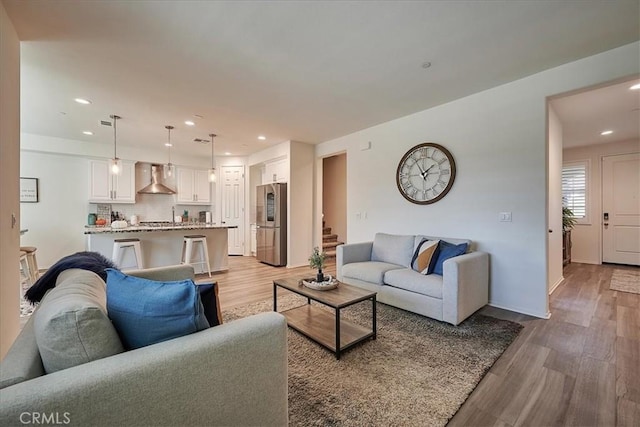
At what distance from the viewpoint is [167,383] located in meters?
0.92

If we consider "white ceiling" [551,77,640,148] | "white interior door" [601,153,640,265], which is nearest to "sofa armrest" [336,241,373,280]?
"white ceiling" [551,77,640,148]

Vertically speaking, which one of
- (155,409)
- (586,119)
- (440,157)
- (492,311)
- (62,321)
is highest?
(586,119)

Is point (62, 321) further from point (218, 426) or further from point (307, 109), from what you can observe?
point (307, 109)

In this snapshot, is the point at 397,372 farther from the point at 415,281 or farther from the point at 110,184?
the point at 110,184

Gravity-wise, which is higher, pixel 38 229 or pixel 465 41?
pixel 465 41

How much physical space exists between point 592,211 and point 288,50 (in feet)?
23.0

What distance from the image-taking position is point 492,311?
3043mm

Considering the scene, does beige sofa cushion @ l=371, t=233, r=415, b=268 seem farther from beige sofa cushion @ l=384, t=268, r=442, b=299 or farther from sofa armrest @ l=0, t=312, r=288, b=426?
sofa armrest @ l=0, t=312, r=288, b=426

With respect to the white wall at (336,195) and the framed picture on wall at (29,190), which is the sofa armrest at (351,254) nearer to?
the white wall at (336,195)

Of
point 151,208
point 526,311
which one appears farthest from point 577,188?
point 151,208

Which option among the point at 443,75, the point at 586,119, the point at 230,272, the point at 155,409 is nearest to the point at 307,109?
the point at 443,75

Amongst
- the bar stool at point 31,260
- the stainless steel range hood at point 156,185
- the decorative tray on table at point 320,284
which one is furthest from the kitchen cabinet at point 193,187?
the decorative tray on table at point 320,284

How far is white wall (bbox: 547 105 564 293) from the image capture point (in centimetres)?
361

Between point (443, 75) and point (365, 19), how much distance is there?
4.21ft
